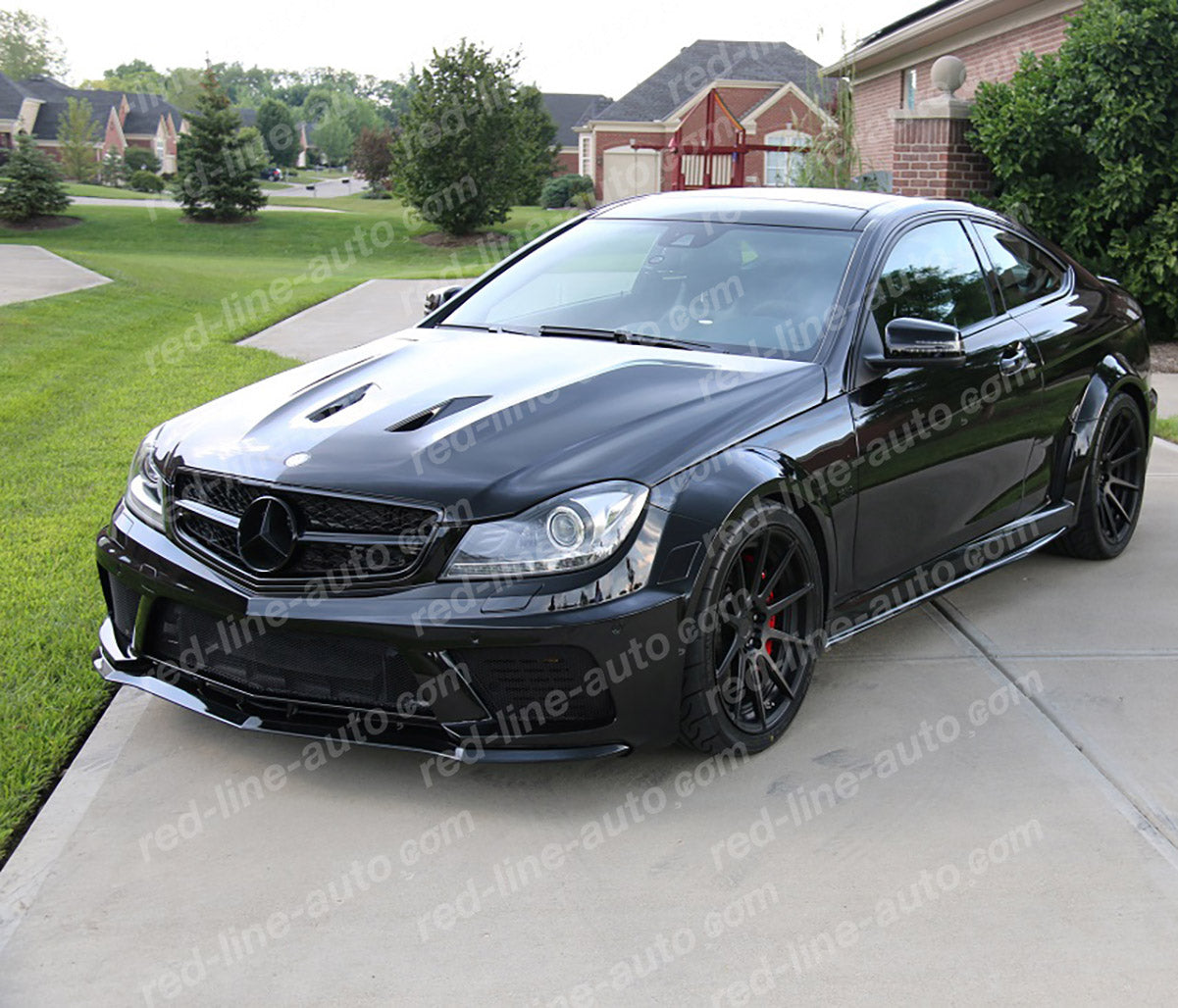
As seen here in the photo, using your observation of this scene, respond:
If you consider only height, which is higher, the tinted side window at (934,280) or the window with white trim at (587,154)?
the window with white trim at (587,154)

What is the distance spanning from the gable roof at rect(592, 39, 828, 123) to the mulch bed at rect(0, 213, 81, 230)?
83.5 ft

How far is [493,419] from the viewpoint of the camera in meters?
3.74

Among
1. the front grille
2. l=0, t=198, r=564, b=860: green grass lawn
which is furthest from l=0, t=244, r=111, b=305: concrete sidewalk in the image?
the front grille

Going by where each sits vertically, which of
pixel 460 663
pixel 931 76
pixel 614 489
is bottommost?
pixel 460 663

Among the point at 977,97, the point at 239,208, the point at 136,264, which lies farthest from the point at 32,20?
the point at 977,97

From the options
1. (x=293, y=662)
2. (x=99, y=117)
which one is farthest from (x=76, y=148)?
(x=293, y=662)

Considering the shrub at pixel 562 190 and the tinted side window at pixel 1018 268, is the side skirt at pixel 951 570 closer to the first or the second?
the tinted side window at pixel 1018 268

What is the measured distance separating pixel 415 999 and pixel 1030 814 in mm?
1781

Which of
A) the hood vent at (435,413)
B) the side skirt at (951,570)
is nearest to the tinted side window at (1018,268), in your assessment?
the side skirt at (951,570)

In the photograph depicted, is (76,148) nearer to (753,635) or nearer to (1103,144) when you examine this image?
(1103,144)

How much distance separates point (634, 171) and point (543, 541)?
41336 mm

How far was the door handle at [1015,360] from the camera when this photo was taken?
4879 mm

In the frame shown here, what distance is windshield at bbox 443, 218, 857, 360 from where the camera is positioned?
4.41 meters

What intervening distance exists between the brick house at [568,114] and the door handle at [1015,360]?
7122 cm
